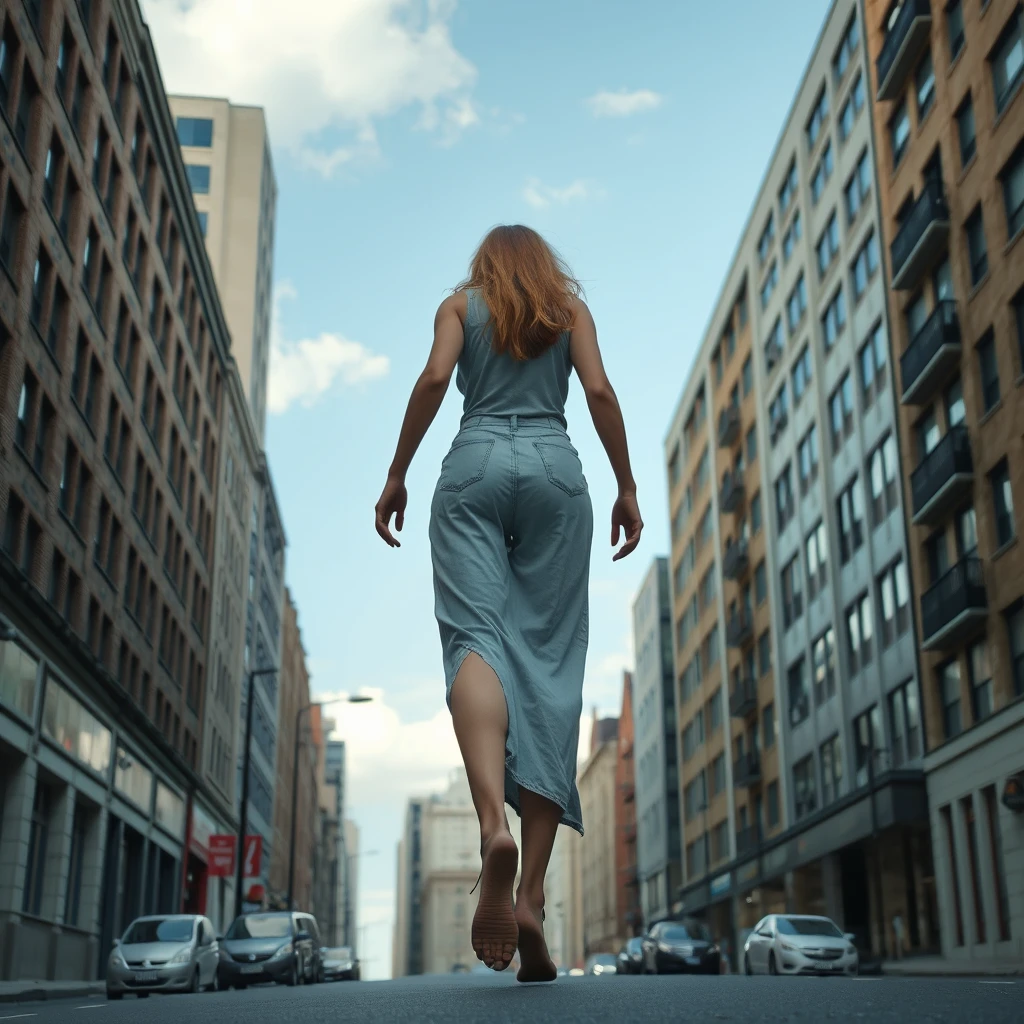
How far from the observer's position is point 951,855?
35.1 meters

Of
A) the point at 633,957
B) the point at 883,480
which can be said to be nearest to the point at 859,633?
the point at 883,480

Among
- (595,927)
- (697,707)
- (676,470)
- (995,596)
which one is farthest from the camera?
(595,927)

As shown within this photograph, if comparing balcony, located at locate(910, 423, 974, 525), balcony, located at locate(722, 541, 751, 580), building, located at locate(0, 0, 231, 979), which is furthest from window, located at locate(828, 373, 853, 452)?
building, located at locate(0, 0, 231, 979)

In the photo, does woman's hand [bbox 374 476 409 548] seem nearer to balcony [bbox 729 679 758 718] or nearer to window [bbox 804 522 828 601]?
window [bbox 804 522 828 601]

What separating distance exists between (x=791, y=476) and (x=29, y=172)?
98.5 ft

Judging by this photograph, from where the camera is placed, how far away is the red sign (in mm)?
46781

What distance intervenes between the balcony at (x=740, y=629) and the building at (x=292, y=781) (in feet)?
78.5

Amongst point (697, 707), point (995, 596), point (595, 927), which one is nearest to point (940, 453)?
point (995, 596)

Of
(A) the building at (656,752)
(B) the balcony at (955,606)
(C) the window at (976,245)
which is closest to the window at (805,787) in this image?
(B) the balcony at (955,606)

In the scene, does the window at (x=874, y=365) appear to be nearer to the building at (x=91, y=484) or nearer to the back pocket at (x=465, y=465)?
the building at (x=91, y=484)

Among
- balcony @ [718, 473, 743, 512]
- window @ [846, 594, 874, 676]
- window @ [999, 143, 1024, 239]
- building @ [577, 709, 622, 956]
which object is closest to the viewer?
window @ [999, 143, 1024, 239]

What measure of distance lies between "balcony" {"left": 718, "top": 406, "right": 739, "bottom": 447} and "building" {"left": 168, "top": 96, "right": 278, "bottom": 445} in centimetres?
2165

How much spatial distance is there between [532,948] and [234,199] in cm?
6718

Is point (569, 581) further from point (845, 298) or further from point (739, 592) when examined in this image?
point (739, 592)
